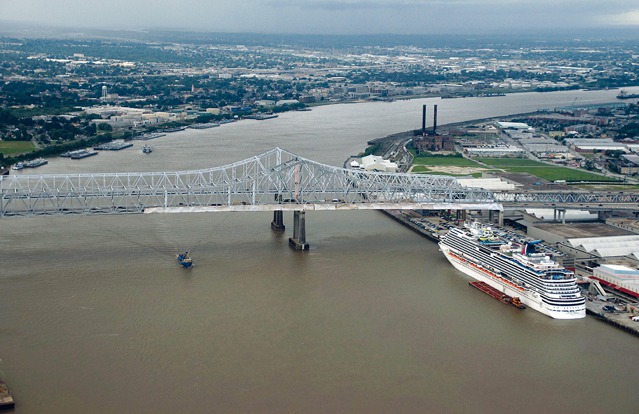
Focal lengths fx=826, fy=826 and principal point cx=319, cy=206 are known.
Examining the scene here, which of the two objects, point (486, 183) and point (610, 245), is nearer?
point (610, 245)

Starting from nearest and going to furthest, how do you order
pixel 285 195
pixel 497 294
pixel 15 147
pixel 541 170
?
pixel 497 294, pixel 285 195, pixel 541 170, pixel 15 147

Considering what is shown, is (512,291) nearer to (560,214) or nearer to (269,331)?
(269,331)

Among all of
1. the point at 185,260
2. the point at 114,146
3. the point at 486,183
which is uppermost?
the point at 486,183

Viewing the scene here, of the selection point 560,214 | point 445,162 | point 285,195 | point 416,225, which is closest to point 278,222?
point 285,195

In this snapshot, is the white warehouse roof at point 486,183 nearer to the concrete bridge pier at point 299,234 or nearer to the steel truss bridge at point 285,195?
the steel truss bridge at point 285,195

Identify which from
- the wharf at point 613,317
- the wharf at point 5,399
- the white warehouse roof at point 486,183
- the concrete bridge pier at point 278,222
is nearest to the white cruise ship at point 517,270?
the wharf at point 613,317

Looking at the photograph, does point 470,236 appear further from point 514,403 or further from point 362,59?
point 362,59

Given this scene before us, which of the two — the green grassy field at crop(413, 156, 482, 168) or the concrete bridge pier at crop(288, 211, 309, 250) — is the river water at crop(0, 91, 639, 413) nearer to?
the concrete bridge pier at crop(288, 211, 309, 250)

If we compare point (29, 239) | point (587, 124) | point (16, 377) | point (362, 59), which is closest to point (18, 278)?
point (29, 239)
